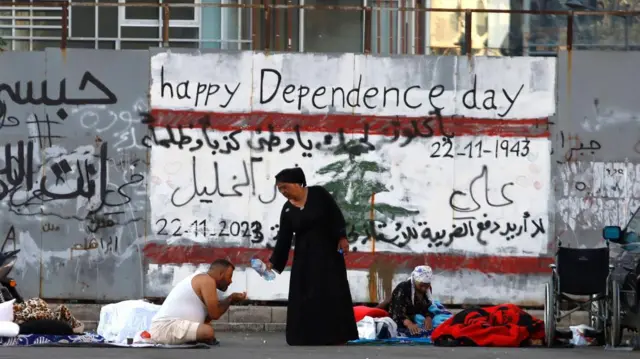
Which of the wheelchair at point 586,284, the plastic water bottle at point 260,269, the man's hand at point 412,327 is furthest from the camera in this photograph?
the man's hand at point 412,327

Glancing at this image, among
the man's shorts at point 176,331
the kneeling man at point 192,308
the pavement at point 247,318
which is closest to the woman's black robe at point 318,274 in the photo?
the kneeling man at point 192,308

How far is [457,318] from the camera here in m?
14.8

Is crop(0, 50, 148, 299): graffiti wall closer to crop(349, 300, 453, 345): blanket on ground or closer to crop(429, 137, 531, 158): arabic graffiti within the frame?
crop(429, 137, 531, 158): arabic graffiti

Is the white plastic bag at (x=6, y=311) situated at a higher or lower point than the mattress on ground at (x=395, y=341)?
higher

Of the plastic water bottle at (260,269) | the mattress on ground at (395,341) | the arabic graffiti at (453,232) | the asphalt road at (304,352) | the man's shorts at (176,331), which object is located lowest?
the mattress on ground at (395,341)

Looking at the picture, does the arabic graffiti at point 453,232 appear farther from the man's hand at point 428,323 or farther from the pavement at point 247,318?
the man's hand at point 428,323

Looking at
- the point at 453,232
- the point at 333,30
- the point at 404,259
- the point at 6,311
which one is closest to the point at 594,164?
the point at 453,232

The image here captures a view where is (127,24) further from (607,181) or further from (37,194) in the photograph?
(607,181)

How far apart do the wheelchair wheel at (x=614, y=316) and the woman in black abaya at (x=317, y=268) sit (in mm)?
2393

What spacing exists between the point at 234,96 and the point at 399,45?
218cm

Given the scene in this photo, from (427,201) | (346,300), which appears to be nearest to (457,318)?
(346,300)

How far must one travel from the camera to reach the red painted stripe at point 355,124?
699 inches

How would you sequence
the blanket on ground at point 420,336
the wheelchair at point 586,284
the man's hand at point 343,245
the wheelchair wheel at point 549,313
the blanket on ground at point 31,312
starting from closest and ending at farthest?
the man's hand at point 343,245, the wheelchair at point 586,284, the wheelchair wheel at point 549,313, the blanket on ground at point 31,312, the blanket on ground at point 420,336

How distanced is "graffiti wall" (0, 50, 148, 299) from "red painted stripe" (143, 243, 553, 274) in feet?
1.88
